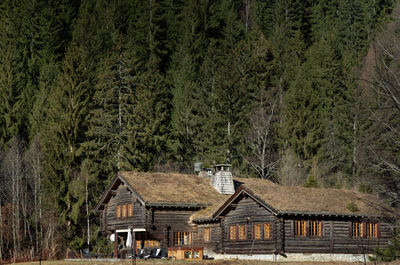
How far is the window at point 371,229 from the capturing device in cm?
4559

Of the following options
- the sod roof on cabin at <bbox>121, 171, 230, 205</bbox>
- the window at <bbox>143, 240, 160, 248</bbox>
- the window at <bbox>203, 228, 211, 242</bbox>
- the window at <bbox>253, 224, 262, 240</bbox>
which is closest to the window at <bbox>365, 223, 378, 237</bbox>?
the window at <bbox>253, 224, 262, 240</bbox>

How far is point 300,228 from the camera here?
43656 millimetres

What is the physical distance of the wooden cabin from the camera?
43594 millimetres

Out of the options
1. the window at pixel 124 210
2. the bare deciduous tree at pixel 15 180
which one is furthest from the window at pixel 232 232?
the bare deciduous tree at pixel 15 180

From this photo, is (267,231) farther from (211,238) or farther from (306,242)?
(211,238)

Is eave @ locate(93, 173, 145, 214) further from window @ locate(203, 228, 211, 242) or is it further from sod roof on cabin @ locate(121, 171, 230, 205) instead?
window @ locate(203, 228, 211, 242)

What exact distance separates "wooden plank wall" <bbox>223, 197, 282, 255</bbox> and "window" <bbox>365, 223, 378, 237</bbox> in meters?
6.57

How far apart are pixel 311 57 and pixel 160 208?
3640cm

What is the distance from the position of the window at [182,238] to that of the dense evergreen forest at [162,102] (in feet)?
33.5

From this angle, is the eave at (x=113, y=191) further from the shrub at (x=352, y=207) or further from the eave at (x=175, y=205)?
the shrub at (x=352, y=207)

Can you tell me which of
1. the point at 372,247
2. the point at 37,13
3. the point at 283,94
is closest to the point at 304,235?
the point at 372,247

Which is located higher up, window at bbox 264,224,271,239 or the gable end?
the gable end

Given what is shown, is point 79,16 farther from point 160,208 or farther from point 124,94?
point 160,208

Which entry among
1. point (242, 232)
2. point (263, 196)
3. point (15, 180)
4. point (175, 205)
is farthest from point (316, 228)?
point (15, 180)
